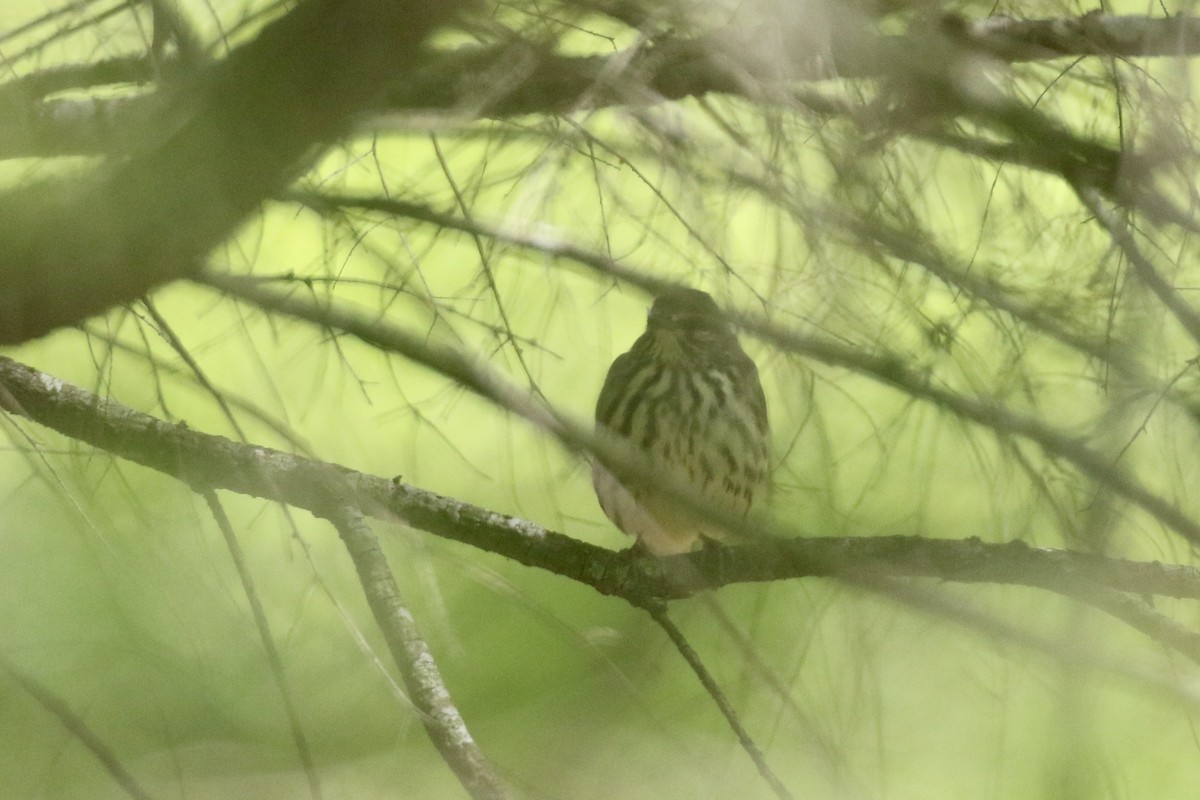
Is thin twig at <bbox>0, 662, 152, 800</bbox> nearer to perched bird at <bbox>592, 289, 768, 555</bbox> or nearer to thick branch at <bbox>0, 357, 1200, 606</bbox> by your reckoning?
thick branch at <bbox>0, 357, 1200, 606</bbox>

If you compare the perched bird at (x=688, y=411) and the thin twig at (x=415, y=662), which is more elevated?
the perched bird at (x=688, y=411)

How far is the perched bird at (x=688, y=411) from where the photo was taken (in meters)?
1.09

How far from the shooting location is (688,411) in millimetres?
1354

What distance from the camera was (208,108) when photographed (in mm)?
662

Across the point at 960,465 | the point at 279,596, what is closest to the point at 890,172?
the point at 960,465

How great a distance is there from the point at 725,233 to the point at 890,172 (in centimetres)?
13

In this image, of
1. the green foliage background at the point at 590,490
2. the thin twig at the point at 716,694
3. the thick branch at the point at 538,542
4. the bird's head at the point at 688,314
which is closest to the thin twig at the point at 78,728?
the green foliage background at the point at 590,490

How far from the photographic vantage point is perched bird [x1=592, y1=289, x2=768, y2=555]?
3.56 ft

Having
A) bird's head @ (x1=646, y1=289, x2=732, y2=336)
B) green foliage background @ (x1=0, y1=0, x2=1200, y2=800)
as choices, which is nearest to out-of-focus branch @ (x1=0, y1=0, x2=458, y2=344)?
green foliage background @ (x1=0, y1=0, x2=1200, y2=800)

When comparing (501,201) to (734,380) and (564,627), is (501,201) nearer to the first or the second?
(564,627)

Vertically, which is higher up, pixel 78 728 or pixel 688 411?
pixel 688 411

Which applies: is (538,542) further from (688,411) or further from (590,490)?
(688,411)

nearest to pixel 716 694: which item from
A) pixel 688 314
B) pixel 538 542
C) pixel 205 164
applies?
pixel 538 542

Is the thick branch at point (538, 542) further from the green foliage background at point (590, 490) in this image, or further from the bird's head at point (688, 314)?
the bird's head at point (688, 314)
